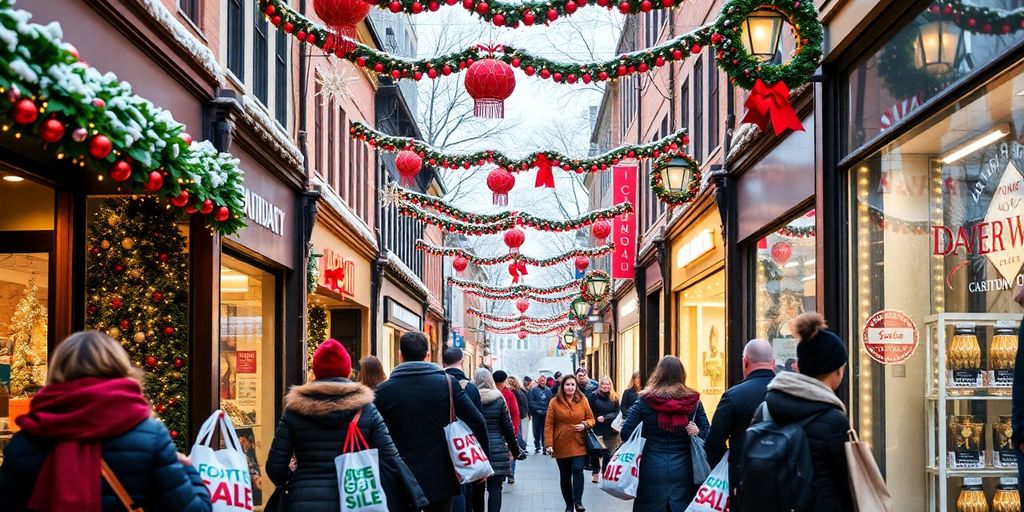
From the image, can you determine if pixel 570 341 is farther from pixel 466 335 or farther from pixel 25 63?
pixel 25 63

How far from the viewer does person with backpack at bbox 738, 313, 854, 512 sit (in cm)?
534

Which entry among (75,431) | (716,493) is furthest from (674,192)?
(75,431)

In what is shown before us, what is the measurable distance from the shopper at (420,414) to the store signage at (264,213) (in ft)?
12.5

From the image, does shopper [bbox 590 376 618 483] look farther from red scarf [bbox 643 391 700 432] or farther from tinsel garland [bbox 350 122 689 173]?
red scarf [bbox 643 391 700 432]

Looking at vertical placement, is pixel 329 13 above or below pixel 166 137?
above

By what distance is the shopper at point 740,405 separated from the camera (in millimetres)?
7281

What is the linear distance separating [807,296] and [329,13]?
533cm

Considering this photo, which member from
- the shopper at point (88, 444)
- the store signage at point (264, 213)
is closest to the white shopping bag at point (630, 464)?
the store signage at point (264, 213)

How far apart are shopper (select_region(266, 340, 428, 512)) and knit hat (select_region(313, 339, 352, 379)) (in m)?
0.10

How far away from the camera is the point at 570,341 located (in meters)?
52.3

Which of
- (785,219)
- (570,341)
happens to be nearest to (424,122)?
(570,341)

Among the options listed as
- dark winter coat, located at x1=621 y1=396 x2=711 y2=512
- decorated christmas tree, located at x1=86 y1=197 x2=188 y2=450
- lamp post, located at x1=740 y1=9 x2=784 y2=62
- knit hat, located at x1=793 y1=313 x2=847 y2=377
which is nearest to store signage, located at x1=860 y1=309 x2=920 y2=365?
dark winter coat, located at x1=621 y1=396 x2=711 y2=512

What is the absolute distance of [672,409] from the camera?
8.99 metres

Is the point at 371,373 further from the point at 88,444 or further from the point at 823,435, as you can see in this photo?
the point at 88,444
